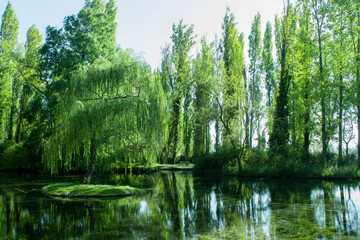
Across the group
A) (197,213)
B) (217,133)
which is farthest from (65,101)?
(217,133)

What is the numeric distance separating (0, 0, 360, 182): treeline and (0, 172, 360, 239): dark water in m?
3.38

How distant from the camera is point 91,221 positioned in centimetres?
802

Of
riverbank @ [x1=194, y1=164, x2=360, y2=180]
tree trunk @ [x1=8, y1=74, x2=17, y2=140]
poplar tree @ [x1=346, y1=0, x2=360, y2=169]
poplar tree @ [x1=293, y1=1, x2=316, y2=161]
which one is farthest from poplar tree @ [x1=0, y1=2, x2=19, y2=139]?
poplar tree @ [x1=346, y1=0, x2=360, y2=169]

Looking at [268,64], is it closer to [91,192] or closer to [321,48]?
[321,48]

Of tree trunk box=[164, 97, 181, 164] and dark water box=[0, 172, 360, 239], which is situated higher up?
tree trunk box=[164, 97, 181, 164]

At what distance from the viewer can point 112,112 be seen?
44.7 feet

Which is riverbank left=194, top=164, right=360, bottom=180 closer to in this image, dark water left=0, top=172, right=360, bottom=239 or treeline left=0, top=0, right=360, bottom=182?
treeline left=0, top=0, right=360, bottom=182

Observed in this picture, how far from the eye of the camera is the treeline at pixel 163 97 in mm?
13953

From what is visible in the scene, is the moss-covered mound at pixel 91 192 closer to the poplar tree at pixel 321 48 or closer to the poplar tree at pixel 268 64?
the poplar tree at pixel 321 48

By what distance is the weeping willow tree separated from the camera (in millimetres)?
13460

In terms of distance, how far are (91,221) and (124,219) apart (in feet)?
2.91

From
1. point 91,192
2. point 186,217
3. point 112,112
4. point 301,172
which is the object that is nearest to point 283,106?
point 301,172

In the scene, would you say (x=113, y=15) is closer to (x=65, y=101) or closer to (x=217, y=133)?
(x=217, y=133)

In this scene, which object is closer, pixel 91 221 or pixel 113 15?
pixel 91 221
